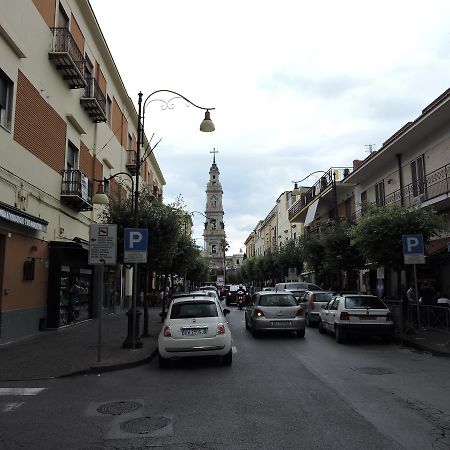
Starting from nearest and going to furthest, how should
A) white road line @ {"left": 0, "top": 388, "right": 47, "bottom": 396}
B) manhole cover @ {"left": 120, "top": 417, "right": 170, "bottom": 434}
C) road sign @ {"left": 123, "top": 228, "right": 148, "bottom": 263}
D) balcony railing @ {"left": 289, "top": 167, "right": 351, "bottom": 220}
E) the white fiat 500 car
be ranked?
manhole cover @ {"left": 120, "top": 417, "right": 170, "bottom": 434}, white road line @ {"left": 0, "top": 388, "right": 47, "bottom": 396}, the white fiat 500 car, road sign @ {"left": 123, "top": 228, "right": 148, "bottom": 263}, balcony railing @ {"left": 289, "top": 167, "right": 351, "bottom": 220}

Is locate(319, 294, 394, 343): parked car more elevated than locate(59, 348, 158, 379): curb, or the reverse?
locate(319, 294, 394, 343): parked car

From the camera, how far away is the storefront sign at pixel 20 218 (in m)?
11.7

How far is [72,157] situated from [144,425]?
15081mm

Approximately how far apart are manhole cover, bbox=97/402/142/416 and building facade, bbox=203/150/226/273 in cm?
10455

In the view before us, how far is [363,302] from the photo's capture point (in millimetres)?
14180

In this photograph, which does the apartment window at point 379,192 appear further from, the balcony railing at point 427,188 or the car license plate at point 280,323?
the car license plate at point 280,323

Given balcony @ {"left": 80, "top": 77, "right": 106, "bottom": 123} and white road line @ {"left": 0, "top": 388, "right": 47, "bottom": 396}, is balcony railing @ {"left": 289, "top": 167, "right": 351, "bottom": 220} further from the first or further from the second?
white road line @ {"left": 0, "top": 388, "right": 47, "bottom": 396}

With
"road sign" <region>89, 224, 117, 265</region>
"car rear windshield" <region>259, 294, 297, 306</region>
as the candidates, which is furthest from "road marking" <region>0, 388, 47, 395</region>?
"car rear windshield" <region>259, 294, 297, 306</region>

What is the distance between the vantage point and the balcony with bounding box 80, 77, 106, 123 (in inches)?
768

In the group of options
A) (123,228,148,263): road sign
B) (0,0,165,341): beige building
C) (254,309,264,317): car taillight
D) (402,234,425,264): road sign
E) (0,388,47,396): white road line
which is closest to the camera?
(0,388,47,396): white road line

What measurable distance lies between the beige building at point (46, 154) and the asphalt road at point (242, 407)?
5826 millimetres

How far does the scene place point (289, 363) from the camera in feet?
34.6

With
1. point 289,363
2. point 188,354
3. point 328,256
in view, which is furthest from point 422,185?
point 188,354

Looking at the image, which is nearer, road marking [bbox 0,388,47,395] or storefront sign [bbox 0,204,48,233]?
road marking [bbox 0,388,47,395]
